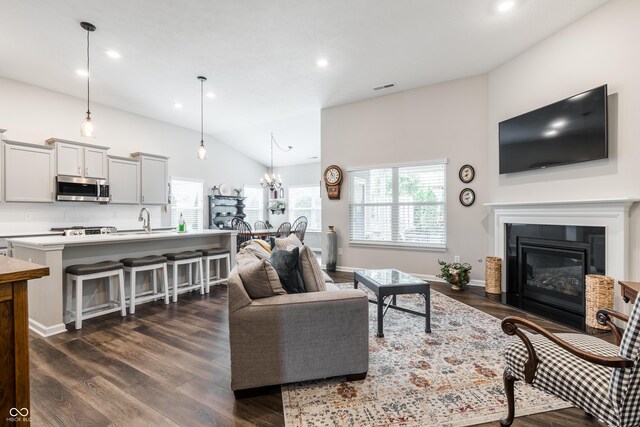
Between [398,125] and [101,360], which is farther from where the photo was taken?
[398,125]

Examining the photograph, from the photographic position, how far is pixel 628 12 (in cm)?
286

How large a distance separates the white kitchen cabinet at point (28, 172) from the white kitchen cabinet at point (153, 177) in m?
1.41

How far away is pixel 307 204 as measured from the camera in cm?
952

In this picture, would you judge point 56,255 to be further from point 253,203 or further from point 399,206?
point 253,203

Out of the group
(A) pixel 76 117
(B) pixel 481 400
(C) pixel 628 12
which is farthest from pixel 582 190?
(A) pixel 76 117

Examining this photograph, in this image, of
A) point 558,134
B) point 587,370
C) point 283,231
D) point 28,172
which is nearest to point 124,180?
point 28,172

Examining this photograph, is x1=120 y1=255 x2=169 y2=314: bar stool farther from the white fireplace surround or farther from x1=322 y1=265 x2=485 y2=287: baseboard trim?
→ the white fireplace surround

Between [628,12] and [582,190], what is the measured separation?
175 cm

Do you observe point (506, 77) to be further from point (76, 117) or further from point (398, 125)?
point (76, 117)

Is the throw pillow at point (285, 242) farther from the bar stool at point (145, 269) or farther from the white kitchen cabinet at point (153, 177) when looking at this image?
the white kitchen cabinet at point (153, 177)

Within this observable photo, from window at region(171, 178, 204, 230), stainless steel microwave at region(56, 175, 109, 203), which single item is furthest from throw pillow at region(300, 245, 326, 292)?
window at region(171, 178, 204, 230)

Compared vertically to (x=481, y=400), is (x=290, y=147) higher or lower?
higher

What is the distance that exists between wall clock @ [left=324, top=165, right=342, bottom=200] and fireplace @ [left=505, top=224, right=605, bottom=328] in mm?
2889

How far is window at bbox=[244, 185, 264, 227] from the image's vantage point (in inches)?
362
